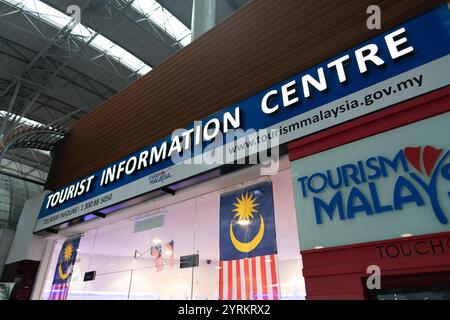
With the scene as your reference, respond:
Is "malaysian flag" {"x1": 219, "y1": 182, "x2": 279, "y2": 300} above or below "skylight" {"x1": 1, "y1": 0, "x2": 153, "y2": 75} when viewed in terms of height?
below

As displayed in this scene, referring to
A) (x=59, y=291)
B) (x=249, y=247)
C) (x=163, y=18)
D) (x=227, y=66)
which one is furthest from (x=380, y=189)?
(x=163, y=18)

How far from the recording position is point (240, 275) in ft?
13.4

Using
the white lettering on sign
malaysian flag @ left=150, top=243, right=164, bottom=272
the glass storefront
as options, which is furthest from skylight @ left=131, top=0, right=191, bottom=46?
malaysian flag @ left=150, top=243, right=164, bottom=272

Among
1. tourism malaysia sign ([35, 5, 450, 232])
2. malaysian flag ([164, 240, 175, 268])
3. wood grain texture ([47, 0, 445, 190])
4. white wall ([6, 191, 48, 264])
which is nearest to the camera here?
tourism malaysia sign ([35, 5, 450, 232])

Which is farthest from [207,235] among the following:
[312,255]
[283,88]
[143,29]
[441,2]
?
[143,29]

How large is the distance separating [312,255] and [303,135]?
1.55 metres

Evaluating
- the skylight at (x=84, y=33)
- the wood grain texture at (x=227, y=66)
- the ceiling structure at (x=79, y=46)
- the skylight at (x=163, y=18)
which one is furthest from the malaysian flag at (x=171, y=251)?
the skylight at (x=163, y=18)

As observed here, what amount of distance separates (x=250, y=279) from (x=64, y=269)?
223 inches

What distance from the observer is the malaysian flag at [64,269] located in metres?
7.13

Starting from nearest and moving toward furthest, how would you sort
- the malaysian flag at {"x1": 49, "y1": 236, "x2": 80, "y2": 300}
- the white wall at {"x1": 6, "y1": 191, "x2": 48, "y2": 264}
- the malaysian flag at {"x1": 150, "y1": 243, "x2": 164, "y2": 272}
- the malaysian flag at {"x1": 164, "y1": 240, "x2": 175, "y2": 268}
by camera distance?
the malaysian flag at {"x1": 164, "y1": 240, "x2": 175, "y2": 268}
the malaysian flag at {"x1": 150, "y1": 243, "x2": 164, "y2": 272}
the malaysian flag at {"x1": 49, "y1": 236, "x2": 80, "y2": 300}
the white wall at {"x1": 6, "y1": 191, "x2": 48, "y2": 264}

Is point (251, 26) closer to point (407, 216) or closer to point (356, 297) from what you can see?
point (407, 216)

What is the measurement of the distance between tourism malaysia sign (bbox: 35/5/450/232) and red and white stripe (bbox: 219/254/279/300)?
5.15 feet

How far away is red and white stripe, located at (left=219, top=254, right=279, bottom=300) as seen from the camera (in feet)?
12.5

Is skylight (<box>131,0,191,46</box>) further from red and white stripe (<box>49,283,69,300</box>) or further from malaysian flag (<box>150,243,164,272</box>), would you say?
malaysian flag (<box>150,243,164,272</box>)
